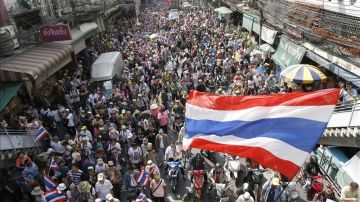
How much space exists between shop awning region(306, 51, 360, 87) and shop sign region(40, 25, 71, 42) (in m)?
Answer: 11.8

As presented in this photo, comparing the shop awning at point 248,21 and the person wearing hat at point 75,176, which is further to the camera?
the shop awning at point 248,21

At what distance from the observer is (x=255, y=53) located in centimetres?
2331

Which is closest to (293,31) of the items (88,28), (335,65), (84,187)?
(335,65)

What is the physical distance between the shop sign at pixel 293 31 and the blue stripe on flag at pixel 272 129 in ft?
46.7

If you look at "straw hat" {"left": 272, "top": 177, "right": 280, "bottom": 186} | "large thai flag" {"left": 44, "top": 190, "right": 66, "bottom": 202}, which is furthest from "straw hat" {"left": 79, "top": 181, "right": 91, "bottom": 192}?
"straw hat" {"left": 272, "top": 177, "right": 280, "bottom": 186}

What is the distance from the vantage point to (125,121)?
13523mm

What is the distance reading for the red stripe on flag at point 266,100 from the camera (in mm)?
6055

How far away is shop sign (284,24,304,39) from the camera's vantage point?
64.8 feet

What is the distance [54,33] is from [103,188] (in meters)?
11.3

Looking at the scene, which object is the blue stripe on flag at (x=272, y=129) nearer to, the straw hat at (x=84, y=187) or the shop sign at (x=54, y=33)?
the straw hat at (x=84, y=187)

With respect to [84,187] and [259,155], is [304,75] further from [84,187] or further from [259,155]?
[84,187]

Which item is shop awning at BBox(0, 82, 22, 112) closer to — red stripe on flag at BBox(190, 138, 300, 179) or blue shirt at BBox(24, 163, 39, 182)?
blue shirt at BBox(24, 163, 39, 182)

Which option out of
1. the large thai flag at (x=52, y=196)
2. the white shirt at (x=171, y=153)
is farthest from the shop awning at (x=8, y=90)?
the white shirt at (x=171, y=153)

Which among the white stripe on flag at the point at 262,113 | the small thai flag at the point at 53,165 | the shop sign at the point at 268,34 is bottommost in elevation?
the shop sign at the point at 268,34
